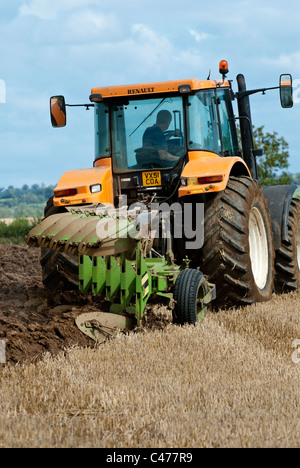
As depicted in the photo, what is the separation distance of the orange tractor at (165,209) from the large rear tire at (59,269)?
0.04 ft

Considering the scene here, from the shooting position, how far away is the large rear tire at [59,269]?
6.54m

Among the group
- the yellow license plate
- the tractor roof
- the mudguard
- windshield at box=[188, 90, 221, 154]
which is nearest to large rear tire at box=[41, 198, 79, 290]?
the yellow license plate

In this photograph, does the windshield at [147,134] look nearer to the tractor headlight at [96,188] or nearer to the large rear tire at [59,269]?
the tractor headlight at [96,188]

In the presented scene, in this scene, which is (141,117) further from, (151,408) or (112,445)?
(112,445)

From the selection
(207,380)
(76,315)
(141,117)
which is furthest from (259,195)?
(207,380)

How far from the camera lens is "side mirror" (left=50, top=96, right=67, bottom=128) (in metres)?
7.35

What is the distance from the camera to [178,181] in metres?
6.89

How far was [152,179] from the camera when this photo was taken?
275 inches

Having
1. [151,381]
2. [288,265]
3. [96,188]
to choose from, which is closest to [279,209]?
[288,265]

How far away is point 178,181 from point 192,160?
0.84 ft

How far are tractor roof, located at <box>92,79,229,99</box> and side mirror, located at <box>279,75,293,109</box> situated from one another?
2.46ft

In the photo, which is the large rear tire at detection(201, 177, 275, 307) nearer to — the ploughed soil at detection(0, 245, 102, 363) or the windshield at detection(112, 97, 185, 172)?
the windshield at detection(112, 97, 185, 172)
